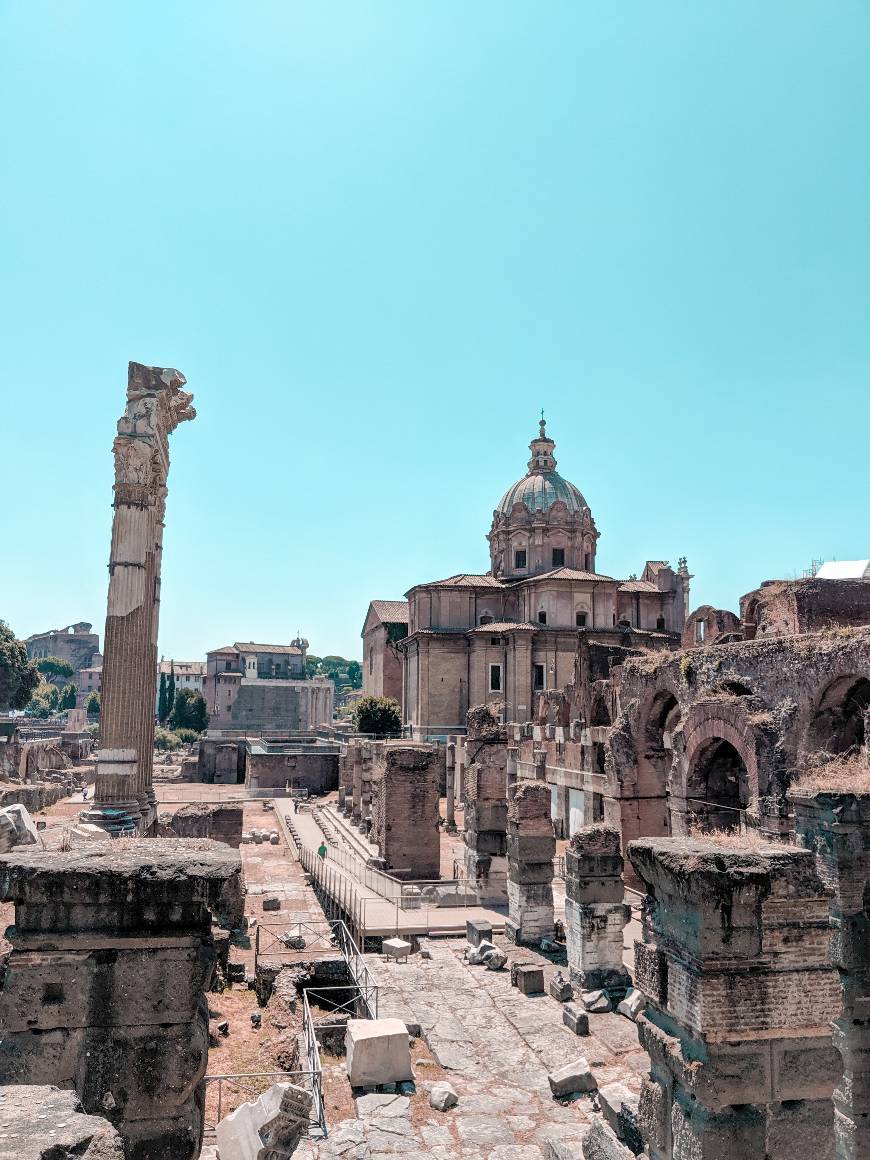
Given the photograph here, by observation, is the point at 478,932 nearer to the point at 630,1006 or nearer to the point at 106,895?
the point at 630,1006

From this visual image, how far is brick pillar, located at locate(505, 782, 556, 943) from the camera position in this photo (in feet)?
43.0

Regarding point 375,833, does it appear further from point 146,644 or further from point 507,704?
point 507,704

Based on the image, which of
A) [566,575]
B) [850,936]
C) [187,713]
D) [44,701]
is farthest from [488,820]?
[44,701]

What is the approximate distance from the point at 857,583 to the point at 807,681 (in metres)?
6.81

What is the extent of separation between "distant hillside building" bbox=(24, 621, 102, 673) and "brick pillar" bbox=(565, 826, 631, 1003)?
4457 inches

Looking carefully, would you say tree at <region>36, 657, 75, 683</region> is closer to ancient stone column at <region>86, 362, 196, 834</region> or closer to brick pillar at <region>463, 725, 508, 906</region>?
ancient stone column at <region>86, 362, 196, 834</region>

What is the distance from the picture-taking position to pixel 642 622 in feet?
154

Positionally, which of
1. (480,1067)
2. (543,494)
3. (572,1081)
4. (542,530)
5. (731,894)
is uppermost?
(543,494)

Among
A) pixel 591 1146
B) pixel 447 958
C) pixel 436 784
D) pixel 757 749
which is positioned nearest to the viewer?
pixel 591 1146

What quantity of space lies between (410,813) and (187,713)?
186 feet

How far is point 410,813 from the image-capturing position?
18.2 metres

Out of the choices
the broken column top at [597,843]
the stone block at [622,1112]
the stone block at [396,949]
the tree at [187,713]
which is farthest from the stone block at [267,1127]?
the tree at [187,713]

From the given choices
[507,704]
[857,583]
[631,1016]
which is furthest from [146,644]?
[507,704]

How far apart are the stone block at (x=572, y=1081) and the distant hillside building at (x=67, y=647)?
11574 cm
